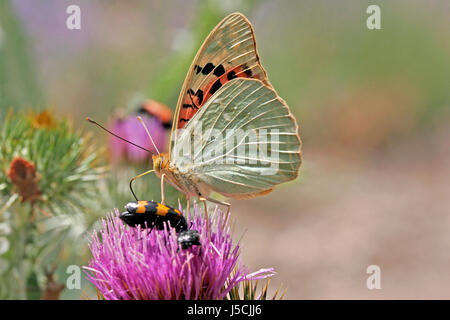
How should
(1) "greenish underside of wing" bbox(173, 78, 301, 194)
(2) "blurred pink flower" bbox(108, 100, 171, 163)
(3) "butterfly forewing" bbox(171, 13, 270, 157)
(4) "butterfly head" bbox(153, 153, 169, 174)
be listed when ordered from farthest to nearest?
(2) "blurred pink flower" bbox(108, 100, 171, 163) < (3) "butterfly forewing" bbox(171, 13, 270, 157) < (1) "greenish underside of wing" bbox(173, 78, 301, 194) < (4) "butterfly head" bbox(153, 153, 169, 174)

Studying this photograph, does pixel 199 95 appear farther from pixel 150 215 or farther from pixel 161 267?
pixel 161 267

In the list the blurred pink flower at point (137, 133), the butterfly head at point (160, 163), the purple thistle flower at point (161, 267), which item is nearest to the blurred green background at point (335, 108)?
the blurred pink flower at point (137, 133)

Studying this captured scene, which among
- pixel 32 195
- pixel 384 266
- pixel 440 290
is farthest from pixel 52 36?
pixel 440 290

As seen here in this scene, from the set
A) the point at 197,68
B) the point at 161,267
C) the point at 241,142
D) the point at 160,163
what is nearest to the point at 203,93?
the point at 197,68

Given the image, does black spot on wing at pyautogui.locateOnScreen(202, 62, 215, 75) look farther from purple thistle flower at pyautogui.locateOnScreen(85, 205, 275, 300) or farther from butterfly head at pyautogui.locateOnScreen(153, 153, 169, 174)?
purple thistle flower at pyautogui.locateOnScreen(85, 205, 275, 300)

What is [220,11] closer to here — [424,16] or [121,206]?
[121,206]

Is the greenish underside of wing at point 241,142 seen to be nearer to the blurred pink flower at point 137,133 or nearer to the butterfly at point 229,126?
the butterfly at point 229,126

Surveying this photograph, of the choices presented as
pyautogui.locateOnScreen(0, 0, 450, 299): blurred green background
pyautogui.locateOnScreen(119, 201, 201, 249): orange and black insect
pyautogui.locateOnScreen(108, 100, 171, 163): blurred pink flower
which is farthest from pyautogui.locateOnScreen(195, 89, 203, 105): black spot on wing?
pyautogui.locateOnScreen(0, 0, 450, 299): blurred green background
